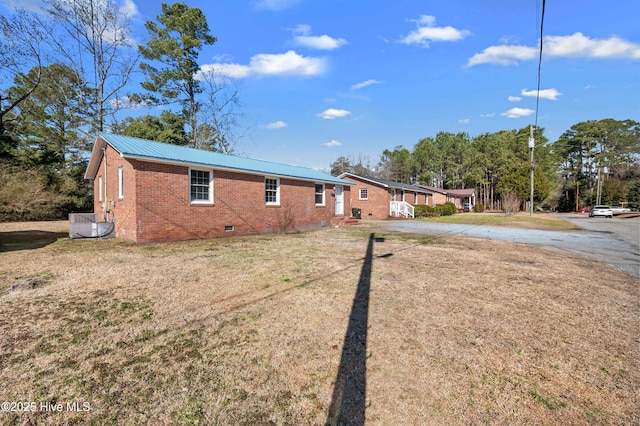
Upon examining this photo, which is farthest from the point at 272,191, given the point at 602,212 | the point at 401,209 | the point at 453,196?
the point at 602,212

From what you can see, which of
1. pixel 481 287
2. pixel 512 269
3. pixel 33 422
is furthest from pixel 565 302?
pixel 33 422

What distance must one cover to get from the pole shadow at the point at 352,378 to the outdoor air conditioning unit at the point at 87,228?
11.5 metres

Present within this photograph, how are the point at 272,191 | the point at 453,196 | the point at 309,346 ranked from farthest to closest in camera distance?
the point at 453,196 → the point at 272,191 → the point at 309,346

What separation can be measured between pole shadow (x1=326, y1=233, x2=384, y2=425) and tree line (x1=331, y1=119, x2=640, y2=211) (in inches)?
2002

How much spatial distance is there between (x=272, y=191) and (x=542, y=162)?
56.7m

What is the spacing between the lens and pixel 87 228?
10.9m

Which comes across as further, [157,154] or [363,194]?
[363,194]

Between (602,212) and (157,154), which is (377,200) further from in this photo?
(602,212)

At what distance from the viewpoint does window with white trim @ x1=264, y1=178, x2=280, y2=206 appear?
552 inches

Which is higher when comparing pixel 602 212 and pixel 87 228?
pixel 602 212

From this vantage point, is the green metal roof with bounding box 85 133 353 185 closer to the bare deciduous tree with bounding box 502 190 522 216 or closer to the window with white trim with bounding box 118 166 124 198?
the window with white trim with bounding box 118 166 124 198

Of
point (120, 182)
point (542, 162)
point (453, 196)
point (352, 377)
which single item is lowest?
point (352, 377)

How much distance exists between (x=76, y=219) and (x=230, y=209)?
19.1 ft

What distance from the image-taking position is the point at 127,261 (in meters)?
6.93
